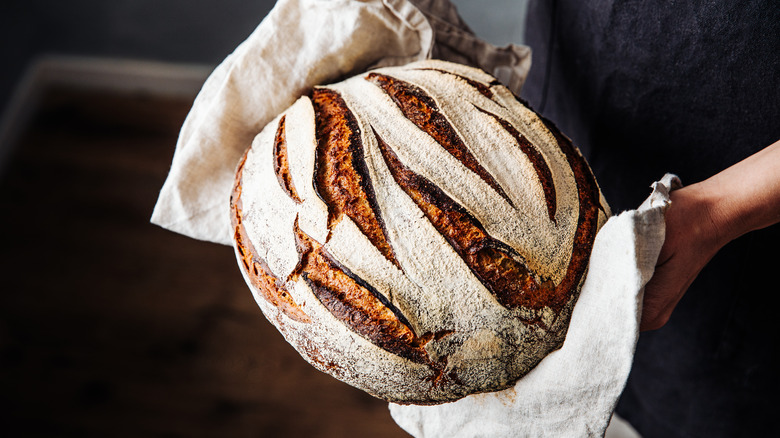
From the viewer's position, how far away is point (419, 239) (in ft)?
1.98

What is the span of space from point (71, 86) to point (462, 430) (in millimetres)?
2155

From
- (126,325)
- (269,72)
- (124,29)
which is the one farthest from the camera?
(124,29)

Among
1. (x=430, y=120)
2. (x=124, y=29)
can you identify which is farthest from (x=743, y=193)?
(x=124, y=29)

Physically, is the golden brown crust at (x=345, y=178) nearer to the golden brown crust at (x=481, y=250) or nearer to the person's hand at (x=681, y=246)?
the golden brown crust at (x=481, y=250)

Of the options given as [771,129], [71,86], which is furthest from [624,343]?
[71,86]

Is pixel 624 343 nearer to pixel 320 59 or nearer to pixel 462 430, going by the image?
pixel 462 430

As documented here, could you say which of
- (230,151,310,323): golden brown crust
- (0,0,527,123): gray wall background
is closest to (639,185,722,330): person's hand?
(230,151,310,323): golden brown crust

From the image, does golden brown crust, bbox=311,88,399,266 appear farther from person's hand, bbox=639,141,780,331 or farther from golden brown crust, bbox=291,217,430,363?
person's hand, bbox=639,141,780,331

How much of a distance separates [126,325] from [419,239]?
1.47m

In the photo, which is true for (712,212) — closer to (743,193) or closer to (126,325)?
(743,193)

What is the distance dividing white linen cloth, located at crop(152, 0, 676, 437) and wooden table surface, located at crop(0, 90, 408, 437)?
38.7 inches

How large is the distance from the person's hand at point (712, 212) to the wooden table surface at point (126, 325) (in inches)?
45.4

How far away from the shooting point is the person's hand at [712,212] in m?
0.63

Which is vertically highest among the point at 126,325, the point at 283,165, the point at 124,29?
the point at 283,165
